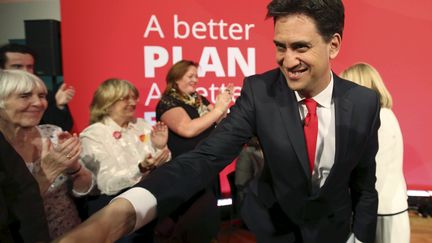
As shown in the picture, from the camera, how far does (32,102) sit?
6.48 ft

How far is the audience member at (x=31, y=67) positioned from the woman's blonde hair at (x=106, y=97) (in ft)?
1.56

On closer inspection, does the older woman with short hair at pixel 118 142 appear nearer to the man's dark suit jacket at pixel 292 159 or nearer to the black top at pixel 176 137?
the black top at pixel 176 137

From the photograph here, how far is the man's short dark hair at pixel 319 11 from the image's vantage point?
1.14 meters

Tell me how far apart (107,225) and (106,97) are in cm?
193

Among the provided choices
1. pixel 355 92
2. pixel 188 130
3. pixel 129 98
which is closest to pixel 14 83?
pixel 129 98

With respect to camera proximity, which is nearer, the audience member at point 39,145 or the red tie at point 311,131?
the red tie at point 311,131

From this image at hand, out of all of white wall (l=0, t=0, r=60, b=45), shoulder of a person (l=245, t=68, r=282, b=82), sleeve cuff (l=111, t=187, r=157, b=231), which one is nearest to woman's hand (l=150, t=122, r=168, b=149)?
shoulder of a person (l=245, t=68, r=282, b=82)

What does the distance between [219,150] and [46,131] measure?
129 centimetres

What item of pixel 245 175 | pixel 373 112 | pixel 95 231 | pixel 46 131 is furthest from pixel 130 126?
pixel 95 231

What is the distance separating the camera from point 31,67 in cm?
265

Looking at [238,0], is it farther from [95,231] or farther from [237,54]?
[95,231]

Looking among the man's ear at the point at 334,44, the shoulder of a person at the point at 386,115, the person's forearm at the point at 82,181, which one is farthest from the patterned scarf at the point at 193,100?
the man's ear at the point at 334,44

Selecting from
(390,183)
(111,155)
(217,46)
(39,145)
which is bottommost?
(390,183)

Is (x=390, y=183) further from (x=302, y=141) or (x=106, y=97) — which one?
(x=106, y=97)
